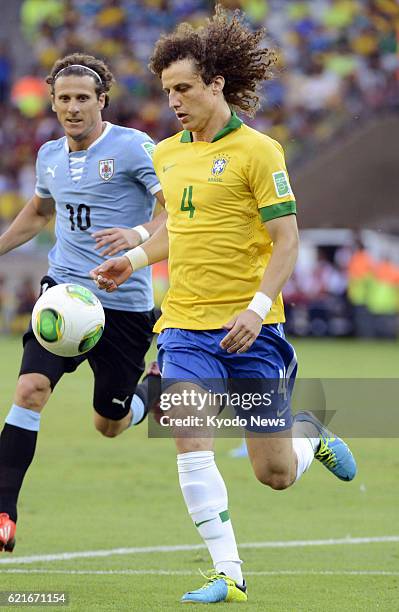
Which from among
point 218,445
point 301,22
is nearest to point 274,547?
point 218,445

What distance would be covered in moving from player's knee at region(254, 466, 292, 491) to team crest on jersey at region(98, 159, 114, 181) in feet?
6.96

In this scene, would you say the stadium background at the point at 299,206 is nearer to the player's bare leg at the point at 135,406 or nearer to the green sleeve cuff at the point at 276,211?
the player's bare leg at the point at 135,406

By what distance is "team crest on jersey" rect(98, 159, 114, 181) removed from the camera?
742 cm

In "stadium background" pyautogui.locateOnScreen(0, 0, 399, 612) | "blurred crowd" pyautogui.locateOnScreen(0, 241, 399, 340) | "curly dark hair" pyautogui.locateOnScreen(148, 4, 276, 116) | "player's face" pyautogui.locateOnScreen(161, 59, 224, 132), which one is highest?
"curly dark hair" pyautogui.locateOnScreen(148, 4, 276, 116)

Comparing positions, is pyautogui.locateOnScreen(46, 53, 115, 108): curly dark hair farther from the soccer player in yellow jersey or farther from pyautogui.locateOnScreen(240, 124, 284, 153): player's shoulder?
pyautogui.locateOnScreen(240, 124, 284, 153): player's shoulder

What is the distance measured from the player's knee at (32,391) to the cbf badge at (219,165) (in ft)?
5.05

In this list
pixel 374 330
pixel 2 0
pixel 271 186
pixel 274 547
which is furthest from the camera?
pixel 2 0

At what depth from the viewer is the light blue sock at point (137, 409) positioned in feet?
28.4

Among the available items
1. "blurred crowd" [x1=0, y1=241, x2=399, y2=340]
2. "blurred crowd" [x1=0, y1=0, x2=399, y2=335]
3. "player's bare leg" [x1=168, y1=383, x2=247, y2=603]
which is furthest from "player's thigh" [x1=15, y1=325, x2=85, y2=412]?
"blurred crowd" [x1=0, y1=0, x2=399, y2=335]

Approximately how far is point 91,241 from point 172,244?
4.45 feet

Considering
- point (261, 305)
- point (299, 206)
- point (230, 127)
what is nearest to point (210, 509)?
point (261, 305)

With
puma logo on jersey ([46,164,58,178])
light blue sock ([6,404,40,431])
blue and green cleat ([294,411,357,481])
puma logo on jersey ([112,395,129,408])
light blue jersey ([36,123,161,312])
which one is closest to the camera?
light blue sock ([6,404,40,431])

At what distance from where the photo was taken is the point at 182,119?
6.00 meters

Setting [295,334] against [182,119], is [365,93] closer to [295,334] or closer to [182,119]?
[295,334]
